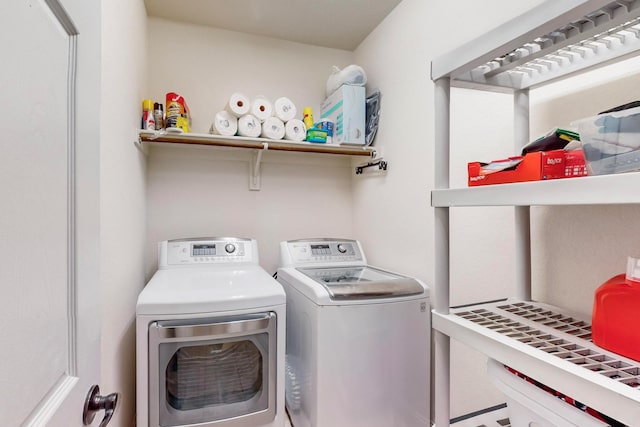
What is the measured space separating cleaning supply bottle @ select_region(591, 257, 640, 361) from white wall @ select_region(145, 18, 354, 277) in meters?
1.97

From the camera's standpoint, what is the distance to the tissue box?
2.23 metres

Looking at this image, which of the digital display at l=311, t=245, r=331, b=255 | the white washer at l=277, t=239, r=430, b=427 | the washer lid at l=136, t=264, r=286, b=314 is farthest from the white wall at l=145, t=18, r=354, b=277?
the white washer at l=277, t=239, r=430, b=427

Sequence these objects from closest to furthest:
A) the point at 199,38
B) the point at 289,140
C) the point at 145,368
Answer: the point at 145,368, the point at 289,140, the point at 199,38

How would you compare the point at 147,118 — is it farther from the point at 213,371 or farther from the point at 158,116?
the point at 213,371

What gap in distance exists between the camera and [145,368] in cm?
138

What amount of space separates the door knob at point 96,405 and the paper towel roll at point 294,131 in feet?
5.72

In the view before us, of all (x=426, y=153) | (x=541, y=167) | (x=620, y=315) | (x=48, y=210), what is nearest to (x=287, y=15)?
(x=426, y=153)

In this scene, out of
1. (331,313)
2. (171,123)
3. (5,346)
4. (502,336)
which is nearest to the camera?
(5,346)

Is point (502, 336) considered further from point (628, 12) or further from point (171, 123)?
point (171, 123)

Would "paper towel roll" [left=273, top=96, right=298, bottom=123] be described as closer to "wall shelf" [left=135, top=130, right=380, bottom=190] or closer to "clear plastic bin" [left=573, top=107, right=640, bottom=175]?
"wall shelf" [left=135, top=130, right=380, bottom=190]

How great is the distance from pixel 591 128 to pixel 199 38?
242 cm

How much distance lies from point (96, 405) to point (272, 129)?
1733mm

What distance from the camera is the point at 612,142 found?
62 cm

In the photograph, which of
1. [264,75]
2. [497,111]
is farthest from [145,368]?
[264,75]
